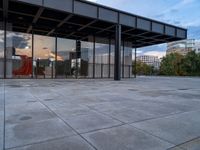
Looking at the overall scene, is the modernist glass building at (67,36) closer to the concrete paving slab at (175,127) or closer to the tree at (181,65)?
the concrete paving slab at (175,127)

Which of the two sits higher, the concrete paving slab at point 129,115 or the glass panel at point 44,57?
the glass panel at point 44,57

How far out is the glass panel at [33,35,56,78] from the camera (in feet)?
69.0

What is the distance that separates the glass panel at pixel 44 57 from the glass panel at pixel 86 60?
3.56 m

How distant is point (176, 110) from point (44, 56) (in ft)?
60.4

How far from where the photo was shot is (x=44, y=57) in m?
21.7

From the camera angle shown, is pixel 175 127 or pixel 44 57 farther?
pixel 44 57

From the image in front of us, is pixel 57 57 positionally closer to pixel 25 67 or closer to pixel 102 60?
pixel 25 67

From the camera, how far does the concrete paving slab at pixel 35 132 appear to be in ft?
10.7

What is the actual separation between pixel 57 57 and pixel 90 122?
19.0 m

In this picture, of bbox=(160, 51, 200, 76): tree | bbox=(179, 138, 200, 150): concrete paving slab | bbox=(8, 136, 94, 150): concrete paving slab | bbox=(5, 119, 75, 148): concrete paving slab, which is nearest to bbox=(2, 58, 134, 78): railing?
bbox=(5, 119, 75, 148): concrete paving slab

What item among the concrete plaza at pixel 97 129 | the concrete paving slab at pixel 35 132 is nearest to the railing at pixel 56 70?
the concrete plaza at pixel 97 129

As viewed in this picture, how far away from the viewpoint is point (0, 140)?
10.7ft

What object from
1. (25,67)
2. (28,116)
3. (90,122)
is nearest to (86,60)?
(25,67)

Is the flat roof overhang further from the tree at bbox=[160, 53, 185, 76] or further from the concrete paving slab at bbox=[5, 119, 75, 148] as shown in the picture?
the tree at bbox=[160, 53, 185, 76]
